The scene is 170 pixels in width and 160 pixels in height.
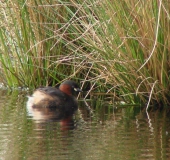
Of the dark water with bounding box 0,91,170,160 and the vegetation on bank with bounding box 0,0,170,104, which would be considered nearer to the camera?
the dark water with bounding box 0,91,170,160

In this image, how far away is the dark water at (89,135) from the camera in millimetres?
6711

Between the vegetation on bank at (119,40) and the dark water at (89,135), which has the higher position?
the vegetation on bank at (119,40)

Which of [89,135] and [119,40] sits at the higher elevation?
[119,40]

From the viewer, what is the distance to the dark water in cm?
671

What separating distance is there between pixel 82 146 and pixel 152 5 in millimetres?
2742

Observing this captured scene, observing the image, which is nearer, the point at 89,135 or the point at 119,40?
the point at 89,135

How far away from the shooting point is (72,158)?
21.3 feet

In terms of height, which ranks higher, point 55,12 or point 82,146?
point 55,12

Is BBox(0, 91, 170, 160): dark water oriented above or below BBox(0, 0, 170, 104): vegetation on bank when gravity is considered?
below

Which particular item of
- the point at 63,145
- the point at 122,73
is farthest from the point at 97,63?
the point at 63,145

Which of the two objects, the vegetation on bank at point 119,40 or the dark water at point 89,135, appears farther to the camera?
the vegetation on bank at point 119,40

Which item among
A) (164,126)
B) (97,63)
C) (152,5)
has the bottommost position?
(164,126)

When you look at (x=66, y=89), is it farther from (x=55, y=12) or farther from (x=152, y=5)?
(x=152, y=5)

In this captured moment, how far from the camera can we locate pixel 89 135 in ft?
25.4
